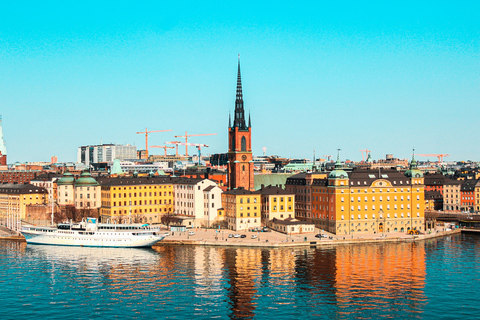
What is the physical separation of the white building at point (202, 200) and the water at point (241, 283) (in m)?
21.9

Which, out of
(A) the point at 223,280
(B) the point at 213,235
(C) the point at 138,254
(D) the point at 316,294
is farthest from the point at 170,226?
(D) the point at 316,294

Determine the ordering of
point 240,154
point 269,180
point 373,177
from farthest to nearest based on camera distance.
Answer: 1. point 269,180
2. point 240,154
3. point 373,177

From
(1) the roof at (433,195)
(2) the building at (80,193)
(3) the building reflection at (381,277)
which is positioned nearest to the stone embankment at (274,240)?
(3) the building reflection at (381,277)

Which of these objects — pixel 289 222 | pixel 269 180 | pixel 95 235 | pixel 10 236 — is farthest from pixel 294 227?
pixel 10 236

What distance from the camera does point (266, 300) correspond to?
7044cm

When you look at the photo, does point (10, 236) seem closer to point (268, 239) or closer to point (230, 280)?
point (268, 239)

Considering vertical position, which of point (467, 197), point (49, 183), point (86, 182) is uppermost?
point (86, 182)

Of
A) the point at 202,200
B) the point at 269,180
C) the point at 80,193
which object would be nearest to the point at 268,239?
the point at 202,200

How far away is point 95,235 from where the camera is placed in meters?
112

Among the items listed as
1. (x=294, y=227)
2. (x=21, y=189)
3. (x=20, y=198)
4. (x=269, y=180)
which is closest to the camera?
(x=294, y=227)

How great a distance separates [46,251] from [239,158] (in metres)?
46.4

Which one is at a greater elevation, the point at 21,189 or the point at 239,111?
the point at 239,111

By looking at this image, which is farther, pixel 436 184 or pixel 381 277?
pixel 436 184

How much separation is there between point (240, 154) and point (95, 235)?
124 feet
